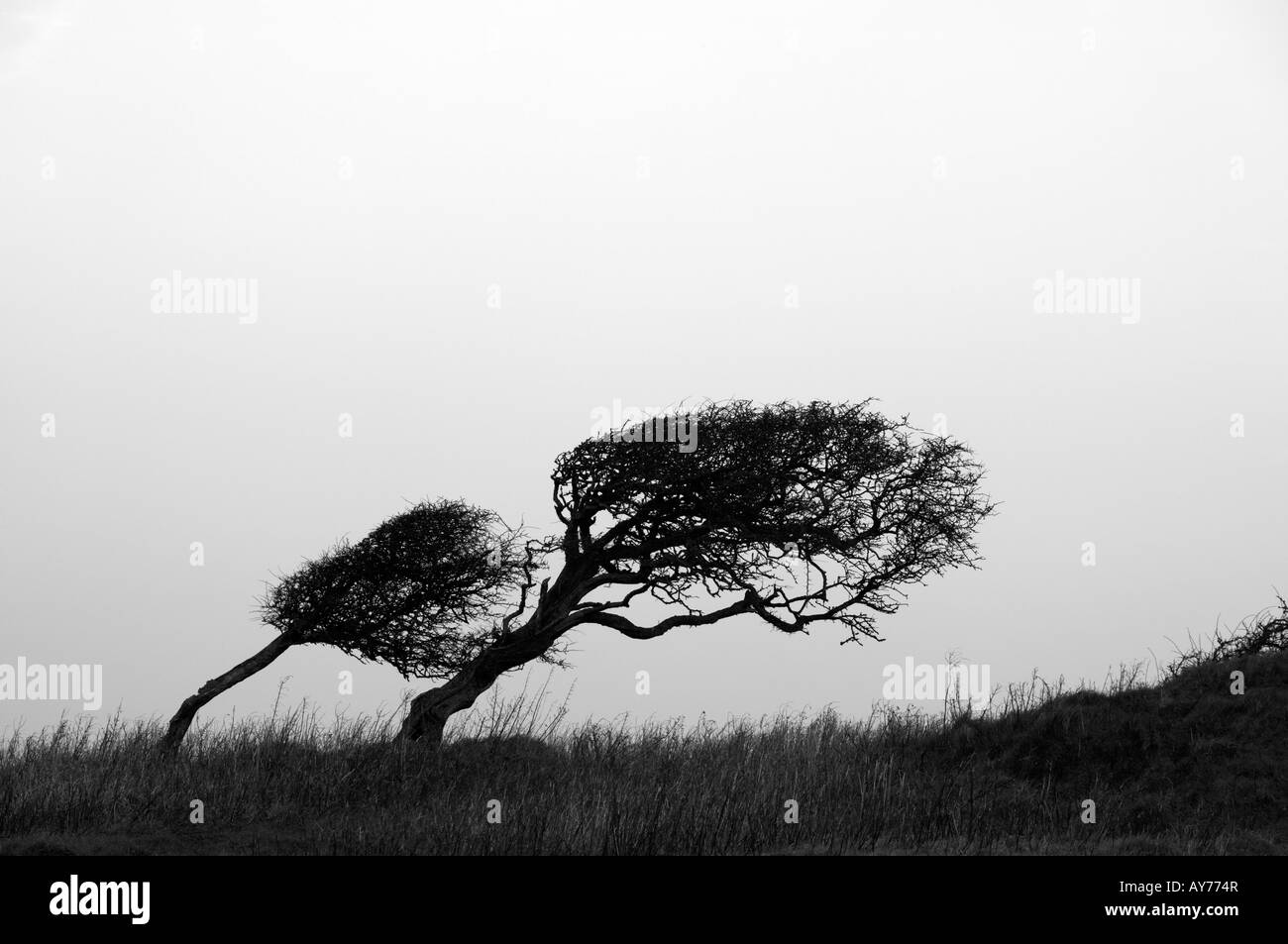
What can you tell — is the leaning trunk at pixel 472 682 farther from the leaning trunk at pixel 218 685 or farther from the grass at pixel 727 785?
the leaning trunk at pixel 218 685

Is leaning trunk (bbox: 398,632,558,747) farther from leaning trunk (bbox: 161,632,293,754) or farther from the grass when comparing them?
leaning trunk (bbox: 161,632,293,754)

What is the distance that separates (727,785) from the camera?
51.1ft

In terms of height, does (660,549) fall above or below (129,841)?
above

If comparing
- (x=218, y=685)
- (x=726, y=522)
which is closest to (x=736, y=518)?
(x=726, y=522)

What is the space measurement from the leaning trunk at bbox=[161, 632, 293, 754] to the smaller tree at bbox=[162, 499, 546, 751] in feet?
0.08

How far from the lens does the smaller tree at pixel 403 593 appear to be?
22062 mm

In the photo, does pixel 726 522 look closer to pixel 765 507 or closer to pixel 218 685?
pixel 765 507

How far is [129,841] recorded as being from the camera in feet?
45.5

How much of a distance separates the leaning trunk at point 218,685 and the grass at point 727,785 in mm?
522

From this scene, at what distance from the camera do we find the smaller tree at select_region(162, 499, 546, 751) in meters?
22.1
